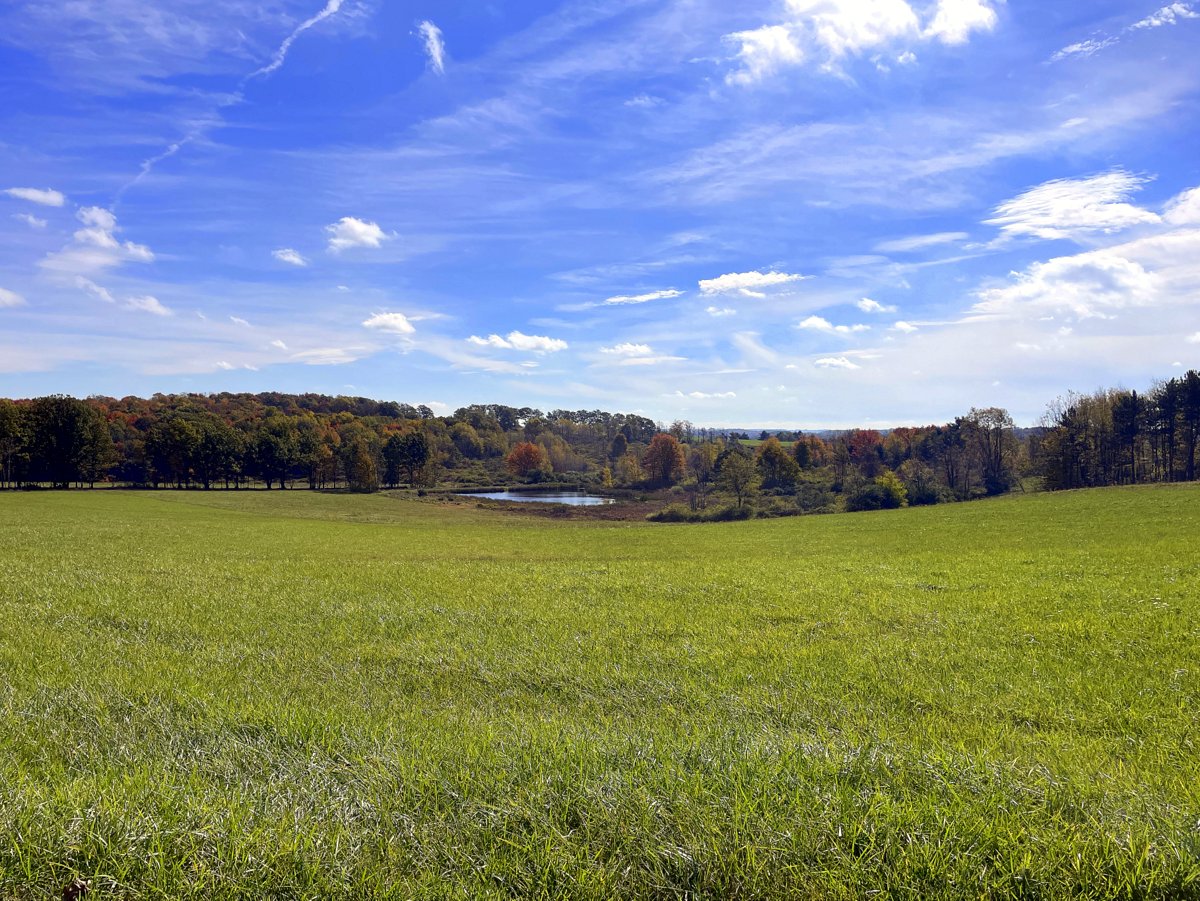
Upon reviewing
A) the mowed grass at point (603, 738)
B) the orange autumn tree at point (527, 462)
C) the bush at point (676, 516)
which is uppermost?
the orange autumn tree at point (527, 462)

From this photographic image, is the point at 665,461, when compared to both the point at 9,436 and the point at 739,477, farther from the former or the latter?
the point at 9,436

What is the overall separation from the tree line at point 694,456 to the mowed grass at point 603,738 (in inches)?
2725

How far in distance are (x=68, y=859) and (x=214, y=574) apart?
15.5 metres

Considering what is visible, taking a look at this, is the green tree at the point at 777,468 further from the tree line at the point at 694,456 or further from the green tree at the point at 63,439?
the green tree at the point at 63,439

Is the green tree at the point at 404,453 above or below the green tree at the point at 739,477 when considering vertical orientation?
above

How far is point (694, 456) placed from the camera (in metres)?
153

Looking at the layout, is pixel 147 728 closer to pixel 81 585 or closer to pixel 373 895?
pixel 373 895

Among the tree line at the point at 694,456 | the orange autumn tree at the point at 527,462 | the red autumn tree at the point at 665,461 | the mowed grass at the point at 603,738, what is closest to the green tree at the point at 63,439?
the tree line at the point at 694,456

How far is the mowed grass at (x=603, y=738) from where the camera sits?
10.0ft

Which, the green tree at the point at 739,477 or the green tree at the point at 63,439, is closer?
the green tree at the point at 63,439

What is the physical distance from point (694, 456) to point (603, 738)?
149863 mm

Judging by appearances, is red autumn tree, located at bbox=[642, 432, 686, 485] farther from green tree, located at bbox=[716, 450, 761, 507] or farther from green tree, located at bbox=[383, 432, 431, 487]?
green tree, located at bbox=[716, 450, 761, 507]

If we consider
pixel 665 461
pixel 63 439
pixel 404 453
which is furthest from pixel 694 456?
pixel 63 439

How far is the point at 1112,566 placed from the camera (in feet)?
53.4
